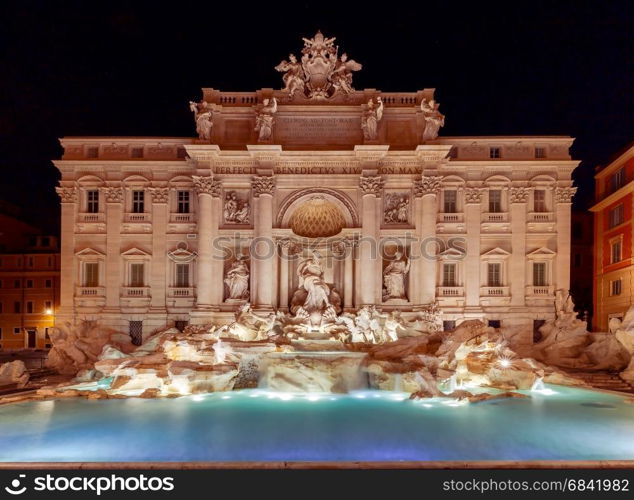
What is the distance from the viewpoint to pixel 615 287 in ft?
94.9

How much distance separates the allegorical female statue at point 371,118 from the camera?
25.5 meters

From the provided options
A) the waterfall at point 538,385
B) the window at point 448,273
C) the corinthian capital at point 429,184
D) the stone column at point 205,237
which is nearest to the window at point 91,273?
the stone column at point 205,237

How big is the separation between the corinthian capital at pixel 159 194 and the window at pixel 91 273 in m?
4.77

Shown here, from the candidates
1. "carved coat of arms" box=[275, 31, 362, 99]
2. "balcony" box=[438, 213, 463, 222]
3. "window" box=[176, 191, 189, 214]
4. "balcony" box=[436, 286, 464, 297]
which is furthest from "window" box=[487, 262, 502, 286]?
"window" box=[176, 191, 189, 214]

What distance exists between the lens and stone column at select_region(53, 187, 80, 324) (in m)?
26.5

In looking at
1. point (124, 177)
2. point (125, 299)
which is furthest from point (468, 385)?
point (124, 177)

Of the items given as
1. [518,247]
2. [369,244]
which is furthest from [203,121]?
[518,247]

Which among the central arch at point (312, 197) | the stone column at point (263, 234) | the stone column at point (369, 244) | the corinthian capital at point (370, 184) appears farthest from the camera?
the central arch at point (312, 197)

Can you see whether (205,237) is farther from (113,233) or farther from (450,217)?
(450,217)

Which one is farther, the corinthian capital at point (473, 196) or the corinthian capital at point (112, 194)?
the corinthian capital at point (112, 194)

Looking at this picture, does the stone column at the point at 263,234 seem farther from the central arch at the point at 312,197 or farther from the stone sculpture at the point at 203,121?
the stone sculpture at the point at 203,121

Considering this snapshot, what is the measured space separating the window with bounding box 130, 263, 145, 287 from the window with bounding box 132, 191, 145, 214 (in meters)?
3.02

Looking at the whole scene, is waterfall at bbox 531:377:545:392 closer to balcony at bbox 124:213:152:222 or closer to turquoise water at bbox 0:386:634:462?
turquoise water at bbox 0:386:634:462

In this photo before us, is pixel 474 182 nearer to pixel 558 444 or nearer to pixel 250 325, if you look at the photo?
pixel 250 325
